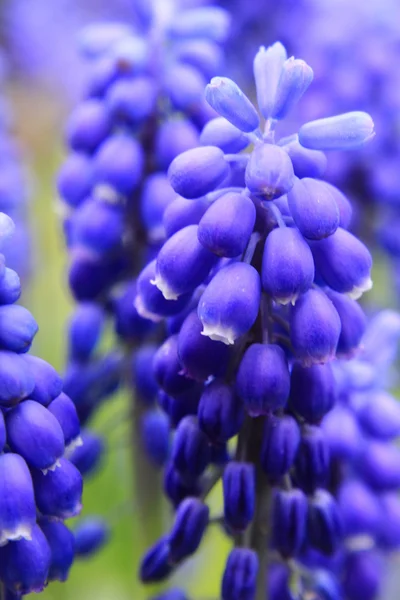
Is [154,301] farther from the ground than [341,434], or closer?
farther from the ground

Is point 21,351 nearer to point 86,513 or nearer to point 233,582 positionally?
point 233,582

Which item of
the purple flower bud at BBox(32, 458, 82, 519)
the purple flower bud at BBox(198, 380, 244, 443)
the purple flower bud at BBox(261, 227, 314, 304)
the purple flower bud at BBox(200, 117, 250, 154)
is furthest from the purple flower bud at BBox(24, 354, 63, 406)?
the purple flower bud at BBox(200, 117, 250, 154)

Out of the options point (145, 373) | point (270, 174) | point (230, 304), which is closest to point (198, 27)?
point (145, 373)

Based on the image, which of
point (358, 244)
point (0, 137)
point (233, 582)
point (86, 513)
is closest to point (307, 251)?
point (358, 244)

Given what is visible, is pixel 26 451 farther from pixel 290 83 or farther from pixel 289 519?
pixel 290 83

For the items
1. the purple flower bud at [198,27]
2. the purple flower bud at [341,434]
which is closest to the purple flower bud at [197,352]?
the purple flower bud at [341,434]
